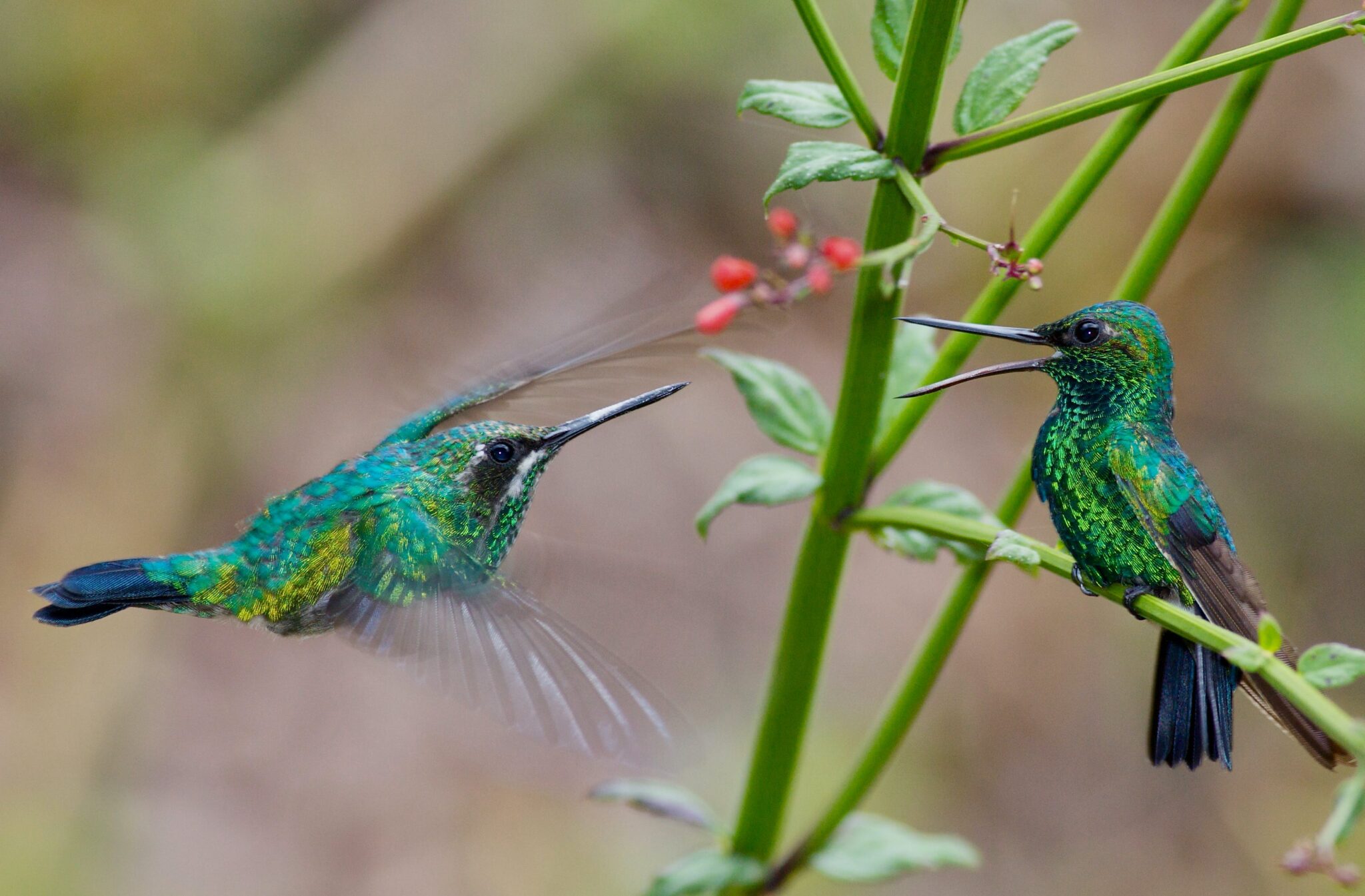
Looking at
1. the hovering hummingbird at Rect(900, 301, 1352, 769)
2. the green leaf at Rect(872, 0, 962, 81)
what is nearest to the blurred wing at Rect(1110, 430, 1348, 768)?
the hovering hummingbird at Rect(900, 301, 1352, 769)

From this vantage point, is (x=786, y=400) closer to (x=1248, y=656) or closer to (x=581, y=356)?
(x=581, y=356)

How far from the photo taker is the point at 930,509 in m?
1.87

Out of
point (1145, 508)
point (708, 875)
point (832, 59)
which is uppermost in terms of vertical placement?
point (832, 59)

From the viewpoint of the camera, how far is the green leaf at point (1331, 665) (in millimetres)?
1231

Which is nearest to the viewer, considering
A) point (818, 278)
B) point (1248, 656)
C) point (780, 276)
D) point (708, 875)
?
point (1248, 656)

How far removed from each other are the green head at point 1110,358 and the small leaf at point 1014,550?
0.67ft

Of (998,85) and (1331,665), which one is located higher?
(998,85)

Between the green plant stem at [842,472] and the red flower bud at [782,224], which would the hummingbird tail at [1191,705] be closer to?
the green plant stem at [842,472]

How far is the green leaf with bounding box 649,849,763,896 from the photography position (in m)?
2.15

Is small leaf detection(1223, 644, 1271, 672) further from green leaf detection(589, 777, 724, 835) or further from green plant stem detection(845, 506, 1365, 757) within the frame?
green leaf detection(589, 777, 724, 835)

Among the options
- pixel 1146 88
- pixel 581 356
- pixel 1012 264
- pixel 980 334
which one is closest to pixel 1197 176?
pixel 1146 88

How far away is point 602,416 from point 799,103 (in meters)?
0.55

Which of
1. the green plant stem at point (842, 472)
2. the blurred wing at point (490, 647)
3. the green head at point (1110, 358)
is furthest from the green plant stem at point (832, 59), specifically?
the blurred wing at point (490, 647)

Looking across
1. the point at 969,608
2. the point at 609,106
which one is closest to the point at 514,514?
the point at 969,608
